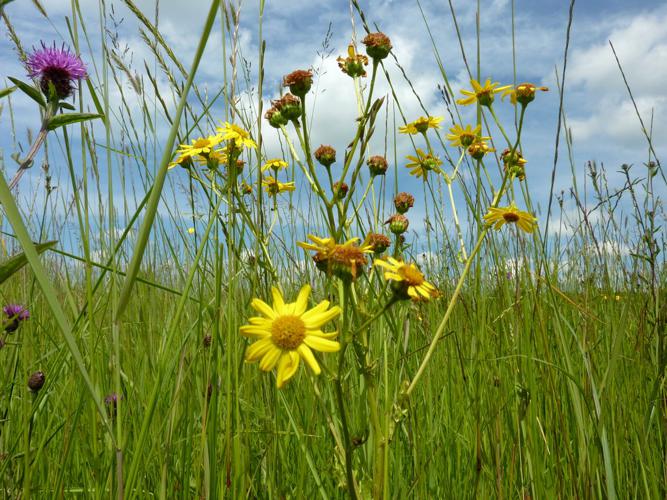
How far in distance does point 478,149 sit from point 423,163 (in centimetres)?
16

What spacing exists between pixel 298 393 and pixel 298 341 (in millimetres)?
597

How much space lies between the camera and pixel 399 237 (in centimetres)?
103

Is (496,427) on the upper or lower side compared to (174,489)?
upper

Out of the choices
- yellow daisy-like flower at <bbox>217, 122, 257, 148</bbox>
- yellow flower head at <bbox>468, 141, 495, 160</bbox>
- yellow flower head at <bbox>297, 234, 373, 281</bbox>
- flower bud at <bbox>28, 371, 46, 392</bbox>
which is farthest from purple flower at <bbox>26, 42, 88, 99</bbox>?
yellow flower head at <bbox>468, 141, 495, 160</bbox>

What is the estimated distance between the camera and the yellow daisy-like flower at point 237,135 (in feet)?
3.33

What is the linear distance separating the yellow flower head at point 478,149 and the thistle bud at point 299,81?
1.59 feet

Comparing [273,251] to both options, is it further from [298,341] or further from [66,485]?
[298,341]

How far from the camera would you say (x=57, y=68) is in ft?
2.34

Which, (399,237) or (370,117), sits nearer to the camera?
(370,117)

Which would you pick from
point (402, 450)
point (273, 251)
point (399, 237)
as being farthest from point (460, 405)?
point (273, 251)

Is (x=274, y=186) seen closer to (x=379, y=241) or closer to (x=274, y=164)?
(x=274, y=164)

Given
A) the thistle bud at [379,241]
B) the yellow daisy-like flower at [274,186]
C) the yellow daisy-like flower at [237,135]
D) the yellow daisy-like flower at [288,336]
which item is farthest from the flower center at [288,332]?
the yellow daisy-like flower at [274,186]

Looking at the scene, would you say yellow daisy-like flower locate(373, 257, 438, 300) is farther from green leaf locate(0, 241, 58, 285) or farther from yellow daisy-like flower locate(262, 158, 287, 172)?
yellow daisy-like flower locate(262, 158, 287, 172)

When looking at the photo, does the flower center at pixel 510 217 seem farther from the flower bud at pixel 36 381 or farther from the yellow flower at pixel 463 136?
the flower bud at pixel 36 381
